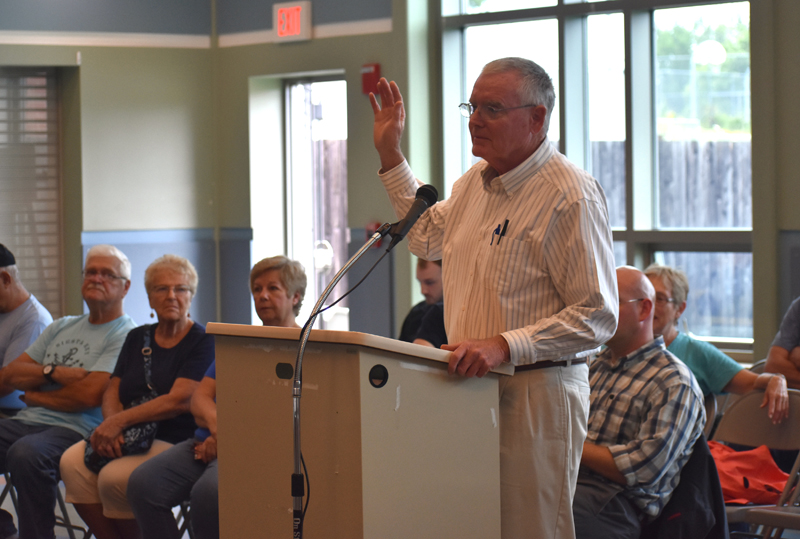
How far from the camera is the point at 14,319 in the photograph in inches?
167

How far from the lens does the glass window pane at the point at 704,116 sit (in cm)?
524

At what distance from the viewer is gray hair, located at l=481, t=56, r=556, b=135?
199cm

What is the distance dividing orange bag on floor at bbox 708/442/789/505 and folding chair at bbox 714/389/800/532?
0.06 meters

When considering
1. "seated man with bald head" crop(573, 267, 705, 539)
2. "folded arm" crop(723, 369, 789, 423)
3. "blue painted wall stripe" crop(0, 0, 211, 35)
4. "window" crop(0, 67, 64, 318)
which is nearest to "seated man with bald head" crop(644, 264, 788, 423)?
"folded arm" crop(723, 369, 789, 423)

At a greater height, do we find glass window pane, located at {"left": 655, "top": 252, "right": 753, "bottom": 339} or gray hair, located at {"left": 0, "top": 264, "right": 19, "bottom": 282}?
gray hair, located at {"left": 0, "top": 264, "right": 19, "bottom": 282}

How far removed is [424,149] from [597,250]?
4.19 meters

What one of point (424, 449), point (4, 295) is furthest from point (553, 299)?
point (4, 295)

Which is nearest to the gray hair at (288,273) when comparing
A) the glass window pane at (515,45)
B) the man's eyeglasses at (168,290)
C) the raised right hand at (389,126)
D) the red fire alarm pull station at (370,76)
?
the man's eyeglasses at (168,290)

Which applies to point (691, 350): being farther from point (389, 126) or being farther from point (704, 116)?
A: point (704, 116)

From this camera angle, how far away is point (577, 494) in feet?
8.21

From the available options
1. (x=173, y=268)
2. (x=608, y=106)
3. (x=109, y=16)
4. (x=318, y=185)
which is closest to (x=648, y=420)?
(x=173, y=268)

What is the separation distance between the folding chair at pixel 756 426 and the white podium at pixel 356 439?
5.72 ft

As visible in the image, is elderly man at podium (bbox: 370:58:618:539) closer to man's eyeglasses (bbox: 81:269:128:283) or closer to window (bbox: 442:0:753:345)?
man's eyeglasses (bbox: 81:269:128:283)

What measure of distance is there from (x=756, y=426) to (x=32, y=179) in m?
5.28
